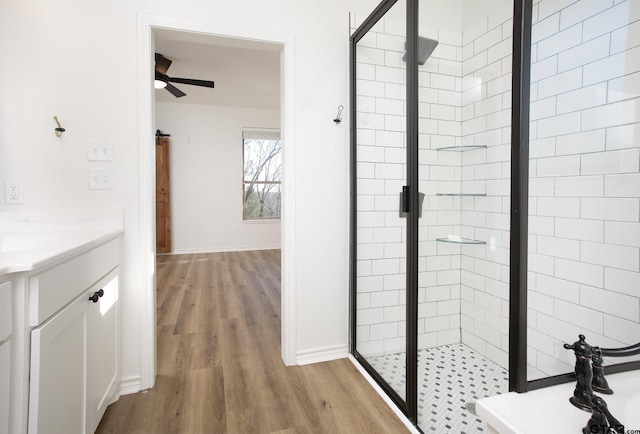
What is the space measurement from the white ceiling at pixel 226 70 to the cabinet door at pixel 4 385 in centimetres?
188

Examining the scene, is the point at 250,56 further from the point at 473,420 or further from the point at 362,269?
the point at 473,420

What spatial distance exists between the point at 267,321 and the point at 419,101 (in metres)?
2.20

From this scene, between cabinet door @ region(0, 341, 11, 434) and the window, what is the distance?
5.73m

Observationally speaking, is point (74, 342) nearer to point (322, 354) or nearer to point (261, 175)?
point (322, 354)

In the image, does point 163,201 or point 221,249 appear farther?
point 221,249

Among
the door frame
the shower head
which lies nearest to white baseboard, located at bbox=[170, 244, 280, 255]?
the door frame

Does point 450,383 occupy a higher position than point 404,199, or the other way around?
point 404,199

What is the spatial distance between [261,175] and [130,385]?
202 inches

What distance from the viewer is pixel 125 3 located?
179 cm

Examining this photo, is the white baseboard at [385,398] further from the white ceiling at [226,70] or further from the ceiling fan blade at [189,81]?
the ceiling fan blade at [189,81]

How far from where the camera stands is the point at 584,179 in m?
1.32

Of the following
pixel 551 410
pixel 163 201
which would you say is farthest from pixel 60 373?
pixel 163 201

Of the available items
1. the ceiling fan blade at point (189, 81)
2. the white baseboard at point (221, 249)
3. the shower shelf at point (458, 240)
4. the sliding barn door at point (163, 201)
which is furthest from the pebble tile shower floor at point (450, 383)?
the sliding barn door at point (163, 201)

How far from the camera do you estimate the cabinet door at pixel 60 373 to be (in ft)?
3.05
